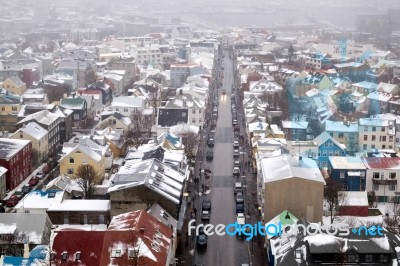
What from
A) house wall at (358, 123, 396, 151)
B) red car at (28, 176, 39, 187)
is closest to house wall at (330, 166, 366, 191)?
house wall at (358, 123, 396, 151)

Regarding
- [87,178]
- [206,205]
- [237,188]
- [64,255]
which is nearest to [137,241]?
[64,255]

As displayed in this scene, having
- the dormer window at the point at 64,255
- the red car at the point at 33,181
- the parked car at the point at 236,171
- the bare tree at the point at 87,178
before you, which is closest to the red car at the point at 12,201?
the red car at the point at 33,181

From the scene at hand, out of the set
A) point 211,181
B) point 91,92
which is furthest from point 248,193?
point 91,92

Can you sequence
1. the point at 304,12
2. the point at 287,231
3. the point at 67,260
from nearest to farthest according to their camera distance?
1. the point at 67,260
2. the point at 287,231
3. the point at 304,12

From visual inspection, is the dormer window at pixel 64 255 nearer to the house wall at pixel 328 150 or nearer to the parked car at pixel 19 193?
the parked car at pixel 19 193

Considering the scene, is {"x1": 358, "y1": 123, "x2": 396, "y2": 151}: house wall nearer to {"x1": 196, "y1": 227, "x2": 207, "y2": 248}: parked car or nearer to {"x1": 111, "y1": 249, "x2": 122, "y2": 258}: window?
{"x1": 196, "y1": 227, "x2": 207, "y2": 248}: parked car

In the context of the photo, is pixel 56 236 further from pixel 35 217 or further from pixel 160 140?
pixel 160 140
